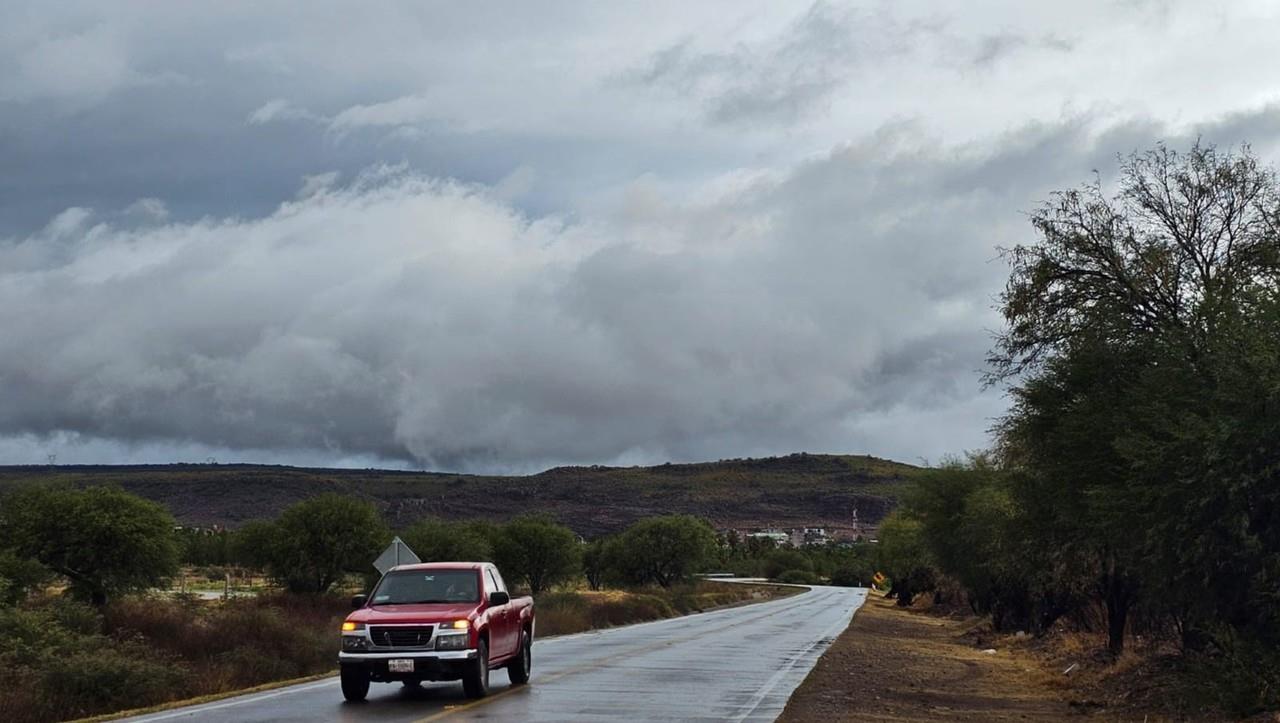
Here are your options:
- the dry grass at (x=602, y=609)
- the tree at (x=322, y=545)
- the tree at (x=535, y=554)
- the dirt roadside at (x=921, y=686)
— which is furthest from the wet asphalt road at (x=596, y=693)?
the tree at (x=535, y=554)

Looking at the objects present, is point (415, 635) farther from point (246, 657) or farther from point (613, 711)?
point (246, 657)

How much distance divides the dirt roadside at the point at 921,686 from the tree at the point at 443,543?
4425 cm

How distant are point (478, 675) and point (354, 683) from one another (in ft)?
5.88

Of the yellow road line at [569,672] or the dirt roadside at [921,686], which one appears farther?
the dirt roadside at [921,686]

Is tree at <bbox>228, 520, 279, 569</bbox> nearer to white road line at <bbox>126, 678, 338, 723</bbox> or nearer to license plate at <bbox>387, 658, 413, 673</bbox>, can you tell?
white road line at <bbox>126, 678, 338, 723</bbox>

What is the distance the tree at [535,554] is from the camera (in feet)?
339

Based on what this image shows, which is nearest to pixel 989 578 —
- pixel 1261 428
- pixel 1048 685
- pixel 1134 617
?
pixel 1134 617

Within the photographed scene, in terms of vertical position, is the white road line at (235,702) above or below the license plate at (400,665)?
below

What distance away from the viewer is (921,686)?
26.6 m

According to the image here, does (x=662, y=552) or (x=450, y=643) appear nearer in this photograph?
(x=450, y=643)

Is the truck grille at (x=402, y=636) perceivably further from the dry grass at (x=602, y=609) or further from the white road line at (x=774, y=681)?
the dry grass at (x=602, y=609)

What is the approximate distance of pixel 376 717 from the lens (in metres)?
17.2

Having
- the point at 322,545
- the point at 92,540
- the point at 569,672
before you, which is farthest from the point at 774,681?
the point at 322,545

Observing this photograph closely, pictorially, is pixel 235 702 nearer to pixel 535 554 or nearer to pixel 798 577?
pixel 535 554
